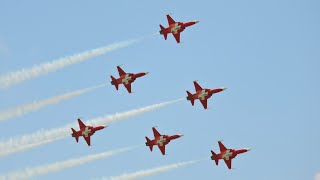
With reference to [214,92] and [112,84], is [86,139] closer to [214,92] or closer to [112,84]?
[112,84]

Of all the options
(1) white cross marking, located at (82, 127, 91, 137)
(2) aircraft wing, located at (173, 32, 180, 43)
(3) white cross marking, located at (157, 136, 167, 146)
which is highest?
(2) aircraft wing, located at (173, 32, 180, 43)

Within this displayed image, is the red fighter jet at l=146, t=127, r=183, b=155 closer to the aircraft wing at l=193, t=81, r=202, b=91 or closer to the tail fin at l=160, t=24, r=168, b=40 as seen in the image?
the aircraft wing at l=193, t=81, r=202, b=91

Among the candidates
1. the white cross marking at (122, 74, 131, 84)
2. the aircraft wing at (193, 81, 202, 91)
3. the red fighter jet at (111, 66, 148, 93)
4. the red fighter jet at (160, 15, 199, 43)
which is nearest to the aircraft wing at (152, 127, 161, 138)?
the red fighter jet at (111, 66, 148, 93)

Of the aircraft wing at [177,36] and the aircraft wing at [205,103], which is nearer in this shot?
the aircraft wing at [177,36]

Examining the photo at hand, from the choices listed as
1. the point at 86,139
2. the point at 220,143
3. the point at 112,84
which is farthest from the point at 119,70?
the point at 220,143

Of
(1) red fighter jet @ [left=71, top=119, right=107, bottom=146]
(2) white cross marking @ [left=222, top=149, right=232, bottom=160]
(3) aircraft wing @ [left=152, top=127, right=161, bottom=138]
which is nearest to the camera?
(1) red fighter jet @ [left=71, top=119, right=107, bottom=146]

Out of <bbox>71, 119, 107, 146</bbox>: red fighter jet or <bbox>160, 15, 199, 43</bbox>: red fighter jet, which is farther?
<bbox>160, 15, 199, 43</bbox>: red fighter jet

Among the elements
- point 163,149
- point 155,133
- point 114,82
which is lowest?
point 163,149

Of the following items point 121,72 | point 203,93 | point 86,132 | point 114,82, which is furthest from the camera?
point 203,93

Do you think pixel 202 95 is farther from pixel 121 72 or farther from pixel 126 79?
pixel 121 72

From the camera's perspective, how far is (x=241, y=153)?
123 metres

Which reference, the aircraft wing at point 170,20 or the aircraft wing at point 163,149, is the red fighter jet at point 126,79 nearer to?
the aircraft wing at point 170,20

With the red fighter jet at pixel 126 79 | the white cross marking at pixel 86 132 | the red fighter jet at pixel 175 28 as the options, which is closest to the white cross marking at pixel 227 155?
the red fighter jet at pixel 126 79

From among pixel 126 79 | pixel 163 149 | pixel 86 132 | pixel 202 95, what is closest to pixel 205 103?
pixel 202 95
